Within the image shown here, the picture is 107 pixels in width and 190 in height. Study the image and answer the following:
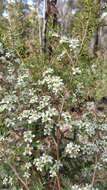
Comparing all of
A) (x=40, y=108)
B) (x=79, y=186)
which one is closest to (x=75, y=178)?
(x=79, y=186)

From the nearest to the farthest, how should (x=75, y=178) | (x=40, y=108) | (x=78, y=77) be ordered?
(x=40, y=108) < (x=78, y=77) < (x=75, y=178)

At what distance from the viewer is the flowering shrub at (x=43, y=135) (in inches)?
152

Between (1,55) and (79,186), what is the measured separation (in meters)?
1.36

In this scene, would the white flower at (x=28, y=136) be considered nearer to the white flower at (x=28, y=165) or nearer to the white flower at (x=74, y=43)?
the white flower at (x=28, y=165)

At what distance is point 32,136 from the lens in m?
3.86

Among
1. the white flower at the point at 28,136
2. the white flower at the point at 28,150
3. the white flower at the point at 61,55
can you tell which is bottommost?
the white flower at the point at 28,150

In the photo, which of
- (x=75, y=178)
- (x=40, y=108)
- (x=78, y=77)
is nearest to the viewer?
(x=40, y=108)

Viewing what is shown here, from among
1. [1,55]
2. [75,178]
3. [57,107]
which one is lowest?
[75,178]

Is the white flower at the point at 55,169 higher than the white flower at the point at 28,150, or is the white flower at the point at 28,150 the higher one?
the white flower at the point at 28,150

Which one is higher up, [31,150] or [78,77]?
[78,77]

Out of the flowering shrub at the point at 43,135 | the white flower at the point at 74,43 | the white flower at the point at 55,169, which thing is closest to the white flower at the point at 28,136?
the flowering shrub at the point at 43,135

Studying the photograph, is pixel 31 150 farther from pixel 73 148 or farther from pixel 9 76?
pixel 9 76

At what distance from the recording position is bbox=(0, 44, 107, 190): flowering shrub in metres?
3.86

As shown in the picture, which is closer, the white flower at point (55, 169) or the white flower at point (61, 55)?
the white flower at point (55, 169)
